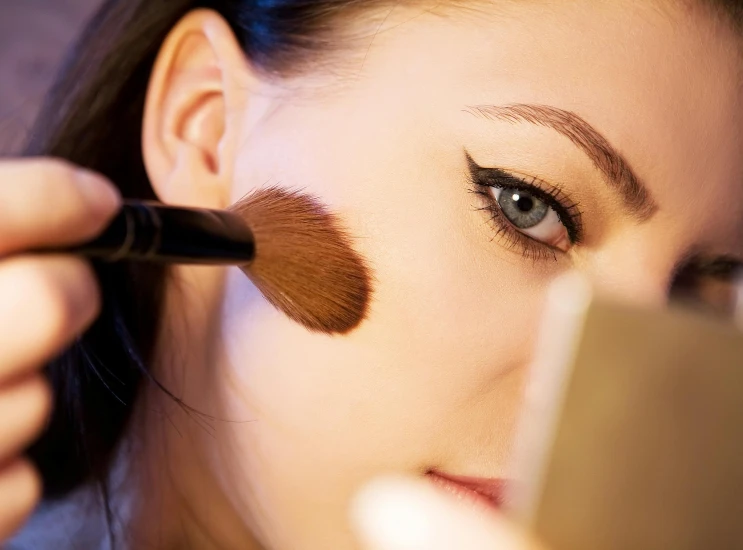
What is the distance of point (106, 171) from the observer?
78cm

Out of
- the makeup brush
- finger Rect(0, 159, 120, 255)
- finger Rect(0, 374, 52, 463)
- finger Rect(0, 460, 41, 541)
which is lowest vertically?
finger Rect(0, 460, 41, 541)

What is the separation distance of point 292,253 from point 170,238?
13cm

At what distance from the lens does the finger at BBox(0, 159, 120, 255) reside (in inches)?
13.1

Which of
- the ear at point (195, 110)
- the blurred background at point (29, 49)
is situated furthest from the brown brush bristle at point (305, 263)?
the blurred background at point (29, 49)

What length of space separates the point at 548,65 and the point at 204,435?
1.58 feet

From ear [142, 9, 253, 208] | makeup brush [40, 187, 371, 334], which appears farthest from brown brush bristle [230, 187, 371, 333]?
ear [142, 9, 253, 208]

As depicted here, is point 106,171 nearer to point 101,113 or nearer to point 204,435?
point 101,113

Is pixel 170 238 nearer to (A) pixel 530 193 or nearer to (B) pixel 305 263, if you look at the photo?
(B) pixel 305 263

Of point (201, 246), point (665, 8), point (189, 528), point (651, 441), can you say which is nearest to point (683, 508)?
point (651, 441)

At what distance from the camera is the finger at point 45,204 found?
0.33 metres

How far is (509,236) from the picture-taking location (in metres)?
0.61

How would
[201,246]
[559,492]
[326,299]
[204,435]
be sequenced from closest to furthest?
[559,492] → [201,246] → [326,299] → [204,435]

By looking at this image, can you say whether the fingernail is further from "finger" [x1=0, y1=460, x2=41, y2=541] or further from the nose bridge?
the nose bridge

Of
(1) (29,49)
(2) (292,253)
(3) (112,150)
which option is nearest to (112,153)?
(3) (112,150)
